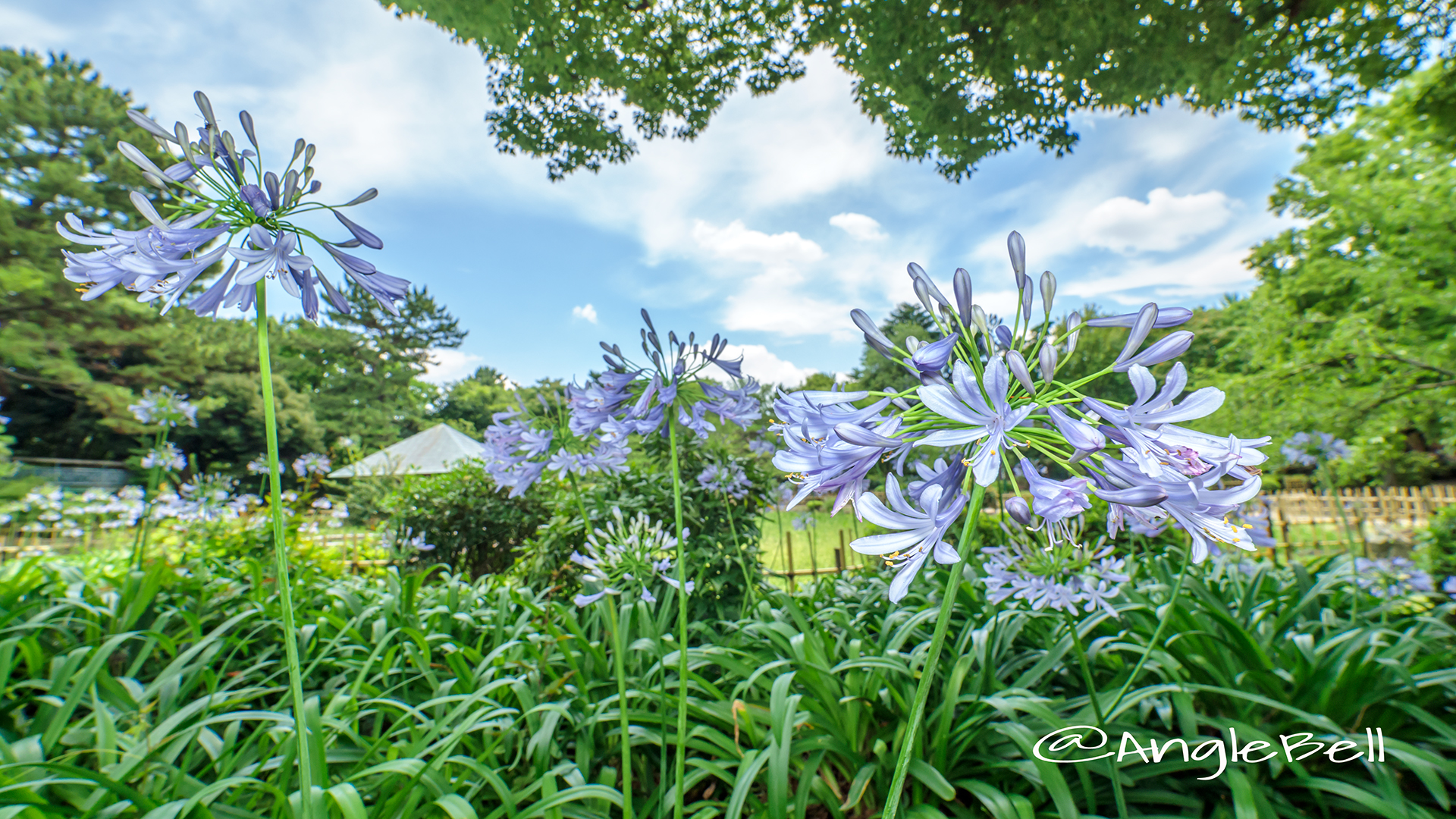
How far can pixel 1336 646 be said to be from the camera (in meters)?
2.29

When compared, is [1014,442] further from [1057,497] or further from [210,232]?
[210,232]

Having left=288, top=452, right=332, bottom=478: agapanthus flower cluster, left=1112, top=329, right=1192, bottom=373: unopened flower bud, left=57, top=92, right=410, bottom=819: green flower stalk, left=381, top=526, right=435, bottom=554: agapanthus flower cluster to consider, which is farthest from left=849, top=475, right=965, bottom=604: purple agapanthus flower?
left=288, top=452, right=332, bottom=478: agapanthus flower cluster

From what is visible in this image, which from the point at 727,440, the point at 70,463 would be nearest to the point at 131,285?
the point at 727,440

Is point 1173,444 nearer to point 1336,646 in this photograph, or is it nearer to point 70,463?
point 1336,646

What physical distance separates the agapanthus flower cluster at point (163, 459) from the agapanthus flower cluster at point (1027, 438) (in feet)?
15.6

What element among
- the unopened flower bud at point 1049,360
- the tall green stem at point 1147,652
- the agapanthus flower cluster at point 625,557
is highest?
the unopened flower bud at point 1049,360

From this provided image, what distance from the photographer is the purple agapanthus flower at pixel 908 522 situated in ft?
2.59

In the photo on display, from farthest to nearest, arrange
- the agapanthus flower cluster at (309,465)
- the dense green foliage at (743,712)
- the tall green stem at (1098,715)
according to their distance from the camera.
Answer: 1. the agapanthus flower cluster at (309,465)
2. the dense green foliage at (743,712)
3. the tall green stem at (1098,715)

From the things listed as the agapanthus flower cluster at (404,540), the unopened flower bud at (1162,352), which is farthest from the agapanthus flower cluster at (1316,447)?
the agapanthus flower cluster at (404,540)

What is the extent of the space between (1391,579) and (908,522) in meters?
4.12

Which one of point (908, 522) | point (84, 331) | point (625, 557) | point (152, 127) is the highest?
point (84, 331)

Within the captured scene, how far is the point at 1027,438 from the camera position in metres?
0.82

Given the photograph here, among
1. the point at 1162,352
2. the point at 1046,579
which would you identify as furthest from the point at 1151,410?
the point at 1046,579

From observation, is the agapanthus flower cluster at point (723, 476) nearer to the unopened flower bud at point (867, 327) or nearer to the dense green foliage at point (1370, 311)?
the unopened flower bud at point (867, 327)
